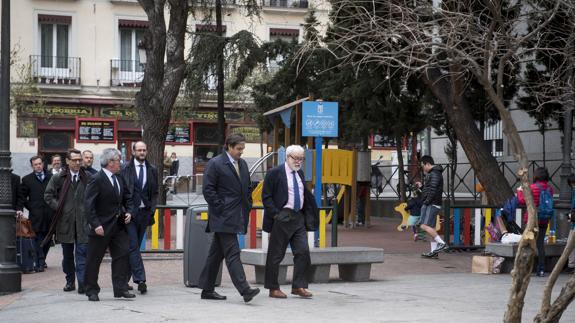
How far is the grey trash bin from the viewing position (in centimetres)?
1255

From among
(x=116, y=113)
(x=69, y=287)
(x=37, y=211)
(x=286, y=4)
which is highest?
(x=286, y=4)

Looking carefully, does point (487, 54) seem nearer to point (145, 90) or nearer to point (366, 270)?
point (366, 270)

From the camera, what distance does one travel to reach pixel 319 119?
15.8 meters

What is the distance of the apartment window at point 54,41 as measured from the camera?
41.8 m

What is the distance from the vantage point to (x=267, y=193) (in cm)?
1146

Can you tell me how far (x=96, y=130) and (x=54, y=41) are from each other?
4.16 meters

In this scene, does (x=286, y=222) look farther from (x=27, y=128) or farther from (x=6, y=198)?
(x=27, y=128)

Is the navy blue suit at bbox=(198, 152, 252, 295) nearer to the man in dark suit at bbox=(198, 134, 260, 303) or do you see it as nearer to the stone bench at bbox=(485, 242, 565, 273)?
the man in dark suit at bbox=(198, 134, 260, 303)

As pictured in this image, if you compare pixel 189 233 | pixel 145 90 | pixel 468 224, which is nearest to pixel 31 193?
pixel 189 233

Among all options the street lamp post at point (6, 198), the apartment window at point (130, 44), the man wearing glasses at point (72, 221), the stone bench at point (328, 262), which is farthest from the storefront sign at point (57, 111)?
the stone bench at point (328, 262)

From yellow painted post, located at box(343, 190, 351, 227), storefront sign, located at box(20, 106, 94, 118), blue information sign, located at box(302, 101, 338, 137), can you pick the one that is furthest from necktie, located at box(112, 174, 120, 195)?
storefront sign, located at box(20, 106, 94, 118)

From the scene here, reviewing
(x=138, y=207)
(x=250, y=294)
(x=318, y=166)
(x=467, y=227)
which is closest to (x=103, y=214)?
(x=138, y=207)

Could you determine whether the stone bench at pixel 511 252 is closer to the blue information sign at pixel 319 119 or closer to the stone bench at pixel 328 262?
the stone bench at pixel 328 262

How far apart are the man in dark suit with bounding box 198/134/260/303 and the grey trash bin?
1329mm
